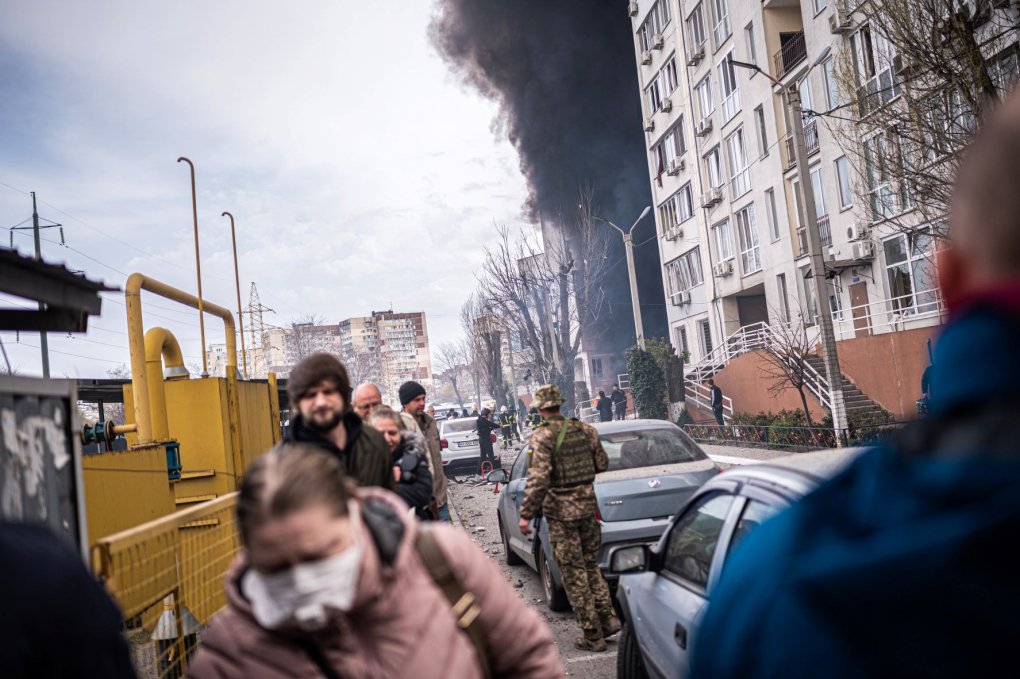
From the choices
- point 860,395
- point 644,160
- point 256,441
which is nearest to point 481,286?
point 644,160

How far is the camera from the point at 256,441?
1086cm

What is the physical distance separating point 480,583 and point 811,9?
28.7 metres

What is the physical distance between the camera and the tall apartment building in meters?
24.7

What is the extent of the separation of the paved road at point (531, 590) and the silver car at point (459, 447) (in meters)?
5.83

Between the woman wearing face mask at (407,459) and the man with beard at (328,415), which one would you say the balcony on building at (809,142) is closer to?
the woman wearing face mask at (407,459)

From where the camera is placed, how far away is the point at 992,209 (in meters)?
0.95

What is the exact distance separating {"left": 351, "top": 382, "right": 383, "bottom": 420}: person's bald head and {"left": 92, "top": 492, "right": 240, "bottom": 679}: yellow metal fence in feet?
5.29

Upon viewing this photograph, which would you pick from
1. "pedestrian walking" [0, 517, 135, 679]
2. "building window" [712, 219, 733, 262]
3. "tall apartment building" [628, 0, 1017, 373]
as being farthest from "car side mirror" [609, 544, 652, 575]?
"building window" [712, 219, 733, 262]

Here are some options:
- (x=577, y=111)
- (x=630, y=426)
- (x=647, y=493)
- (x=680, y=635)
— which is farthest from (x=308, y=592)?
(x=577, y=111)

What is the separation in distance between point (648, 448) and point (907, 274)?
61.0ft

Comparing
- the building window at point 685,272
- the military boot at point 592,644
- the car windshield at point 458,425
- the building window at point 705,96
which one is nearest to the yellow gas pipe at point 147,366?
the military boot at point 592,644

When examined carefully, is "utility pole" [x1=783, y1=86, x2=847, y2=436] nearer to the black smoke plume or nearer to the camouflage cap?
the camouflage cap

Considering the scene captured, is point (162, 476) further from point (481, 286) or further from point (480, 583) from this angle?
point (481, 286)

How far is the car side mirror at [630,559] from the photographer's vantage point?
456cm
